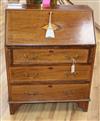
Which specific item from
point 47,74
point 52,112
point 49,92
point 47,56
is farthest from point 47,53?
point 52,112

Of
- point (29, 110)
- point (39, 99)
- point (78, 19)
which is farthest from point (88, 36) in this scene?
point (29, 110)

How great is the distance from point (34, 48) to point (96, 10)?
2.95 meters

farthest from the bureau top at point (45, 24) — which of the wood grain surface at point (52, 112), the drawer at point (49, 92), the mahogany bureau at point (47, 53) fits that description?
the wood grain surface at point (52, 112)

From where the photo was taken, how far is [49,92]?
6.57ft

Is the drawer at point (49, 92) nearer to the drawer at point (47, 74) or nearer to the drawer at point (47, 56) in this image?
the drawer at point (47, 74)

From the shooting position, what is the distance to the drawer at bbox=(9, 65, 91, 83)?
1.89 m

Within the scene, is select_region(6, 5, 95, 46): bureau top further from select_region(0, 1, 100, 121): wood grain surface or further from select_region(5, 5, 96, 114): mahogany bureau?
select_region(0, 1, 100, 121): wood grain surface

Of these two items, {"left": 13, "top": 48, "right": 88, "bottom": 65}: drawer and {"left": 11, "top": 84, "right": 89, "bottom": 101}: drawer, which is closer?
{"left": 13, "top": 48, "right": 88, "bottom": 65}: drawer

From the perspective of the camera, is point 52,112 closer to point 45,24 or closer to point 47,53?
point 47,53

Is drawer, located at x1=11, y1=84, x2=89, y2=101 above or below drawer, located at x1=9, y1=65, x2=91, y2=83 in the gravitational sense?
below

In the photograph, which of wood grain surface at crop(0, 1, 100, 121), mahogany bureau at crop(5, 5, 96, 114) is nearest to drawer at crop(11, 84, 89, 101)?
mahogany bureau at crop(5, 5, 96, 114)

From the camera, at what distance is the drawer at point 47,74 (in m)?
1.89

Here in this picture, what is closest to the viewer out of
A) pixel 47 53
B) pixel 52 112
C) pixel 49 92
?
pixel 47 53

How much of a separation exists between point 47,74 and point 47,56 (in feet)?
0.53
